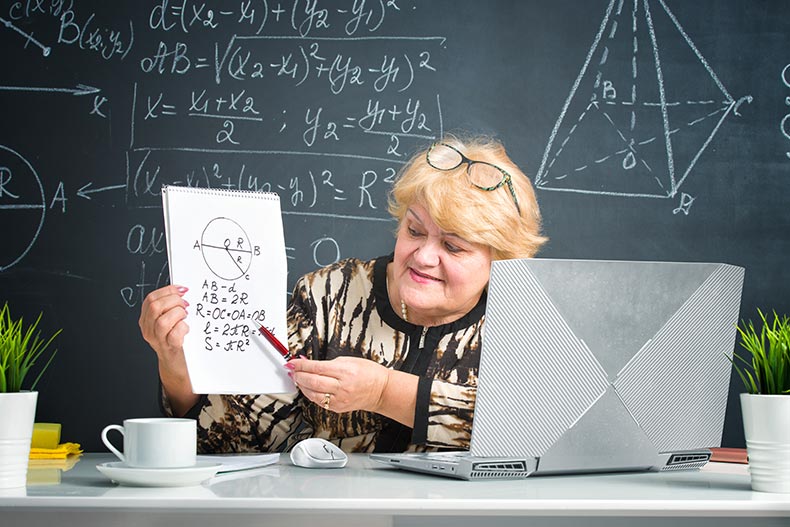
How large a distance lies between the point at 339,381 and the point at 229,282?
0.26 metres

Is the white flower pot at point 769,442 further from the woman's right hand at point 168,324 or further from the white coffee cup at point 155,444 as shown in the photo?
the woman's right hand at point 168,324

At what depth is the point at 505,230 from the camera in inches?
73.0

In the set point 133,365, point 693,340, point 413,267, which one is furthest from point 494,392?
point 133,365

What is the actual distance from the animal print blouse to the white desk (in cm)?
60

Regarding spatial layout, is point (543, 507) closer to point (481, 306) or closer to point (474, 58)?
point (481, 306)

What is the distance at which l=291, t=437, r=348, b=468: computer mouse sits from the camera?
4.41 feet

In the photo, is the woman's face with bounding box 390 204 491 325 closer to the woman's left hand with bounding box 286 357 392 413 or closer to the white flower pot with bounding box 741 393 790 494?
the woman's left hand with bounding box 286 357 392 413

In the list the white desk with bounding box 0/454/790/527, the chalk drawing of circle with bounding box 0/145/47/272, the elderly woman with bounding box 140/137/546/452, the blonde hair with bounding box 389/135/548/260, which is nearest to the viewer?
the white desk with bounding box 0/454/790/527

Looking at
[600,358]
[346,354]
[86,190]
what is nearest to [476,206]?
[346,354]

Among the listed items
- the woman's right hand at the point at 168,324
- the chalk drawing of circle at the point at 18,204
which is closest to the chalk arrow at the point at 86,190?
the chalk drawing of circle at the point at 18,204

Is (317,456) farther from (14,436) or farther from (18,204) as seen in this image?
(18,204)

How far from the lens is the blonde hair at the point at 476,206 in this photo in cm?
182

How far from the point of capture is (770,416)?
1.15 m

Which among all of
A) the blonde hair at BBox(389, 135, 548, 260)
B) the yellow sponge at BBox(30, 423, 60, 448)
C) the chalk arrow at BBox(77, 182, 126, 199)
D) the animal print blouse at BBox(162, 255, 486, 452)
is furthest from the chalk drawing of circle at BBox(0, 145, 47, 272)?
the blonde hair at BBox(389, 135, 548, 260)
